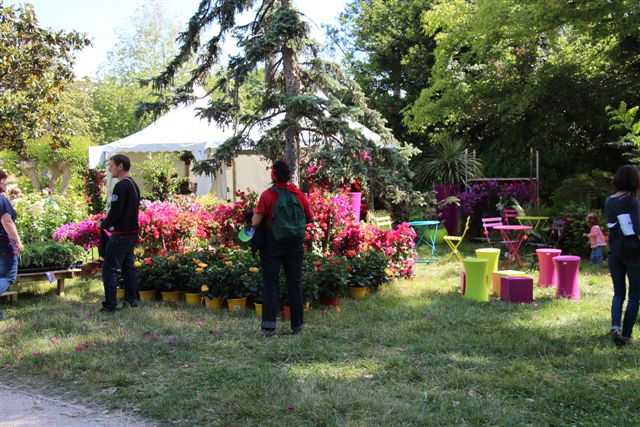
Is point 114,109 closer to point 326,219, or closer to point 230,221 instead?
point 230,221

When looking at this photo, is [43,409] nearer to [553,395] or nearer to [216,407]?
[216,407]

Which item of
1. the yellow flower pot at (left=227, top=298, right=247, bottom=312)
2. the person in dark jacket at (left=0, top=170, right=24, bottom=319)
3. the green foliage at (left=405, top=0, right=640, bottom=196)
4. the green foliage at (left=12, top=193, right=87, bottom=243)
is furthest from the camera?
the green foliage at (left=405, top=0, right=640, bottom=196)

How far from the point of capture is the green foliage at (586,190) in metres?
11.8

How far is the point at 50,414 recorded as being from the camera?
407 cm

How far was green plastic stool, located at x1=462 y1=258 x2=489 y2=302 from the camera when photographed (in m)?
7.48

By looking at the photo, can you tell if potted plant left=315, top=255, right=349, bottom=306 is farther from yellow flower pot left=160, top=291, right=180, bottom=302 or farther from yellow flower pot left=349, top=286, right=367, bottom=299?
yellow flower pot left=160, top=291, right=180, bottom=302

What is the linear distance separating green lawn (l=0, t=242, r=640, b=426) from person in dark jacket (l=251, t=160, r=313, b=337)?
22 cm

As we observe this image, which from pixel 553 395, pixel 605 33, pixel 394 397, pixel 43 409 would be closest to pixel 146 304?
pixel 43 409

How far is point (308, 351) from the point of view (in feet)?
17.3

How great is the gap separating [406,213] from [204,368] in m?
8.69

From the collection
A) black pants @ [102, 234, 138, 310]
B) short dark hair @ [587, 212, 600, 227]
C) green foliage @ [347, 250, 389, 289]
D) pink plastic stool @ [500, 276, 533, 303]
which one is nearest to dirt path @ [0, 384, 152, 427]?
black pants @ [102, 234, 138, 310]

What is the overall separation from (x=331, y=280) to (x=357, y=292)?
0.91 metres

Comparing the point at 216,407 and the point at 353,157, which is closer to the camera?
the point at 216,407

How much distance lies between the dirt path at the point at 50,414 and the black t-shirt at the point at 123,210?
273 centimetres
